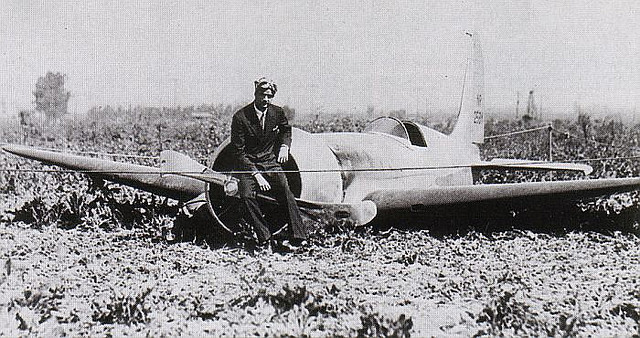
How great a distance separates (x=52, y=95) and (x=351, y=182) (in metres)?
4.43

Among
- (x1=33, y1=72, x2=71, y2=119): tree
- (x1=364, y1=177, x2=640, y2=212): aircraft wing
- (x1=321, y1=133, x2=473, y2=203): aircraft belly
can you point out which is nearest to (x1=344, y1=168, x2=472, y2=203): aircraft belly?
(x1=321, y1=133, x2=473, y2=203): aircraft belly

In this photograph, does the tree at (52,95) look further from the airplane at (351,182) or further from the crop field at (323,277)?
the crop field at (323,277)

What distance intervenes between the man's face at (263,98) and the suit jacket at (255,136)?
0.03m

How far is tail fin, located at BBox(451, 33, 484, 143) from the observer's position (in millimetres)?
6598

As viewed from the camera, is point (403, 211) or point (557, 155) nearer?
point (403, 211)

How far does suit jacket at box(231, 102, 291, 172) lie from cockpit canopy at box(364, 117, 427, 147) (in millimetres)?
1882

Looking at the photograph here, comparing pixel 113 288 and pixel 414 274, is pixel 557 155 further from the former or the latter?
pixel 113 288

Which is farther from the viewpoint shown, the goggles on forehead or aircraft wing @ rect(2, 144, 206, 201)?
aircraft wing @ rect(2, 144, 206, 201)

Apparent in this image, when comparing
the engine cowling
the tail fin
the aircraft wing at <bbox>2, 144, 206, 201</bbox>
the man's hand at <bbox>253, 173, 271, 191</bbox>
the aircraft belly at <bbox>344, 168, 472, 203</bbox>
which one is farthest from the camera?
the tail fin

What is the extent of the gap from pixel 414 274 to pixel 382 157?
1.47 metres

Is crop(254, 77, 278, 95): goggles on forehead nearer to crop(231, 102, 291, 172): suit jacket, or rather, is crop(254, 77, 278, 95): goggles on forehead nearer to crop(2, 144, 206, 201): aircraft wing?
crop(231, 102, 291, 172): suit jacket

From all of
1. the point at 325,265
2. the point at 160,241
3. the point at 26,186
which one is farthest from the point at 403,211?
the point at 26,186

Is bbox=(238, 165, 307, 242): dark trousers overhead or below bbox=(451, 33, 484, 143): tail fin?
below

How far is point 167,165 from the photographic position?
443 cm
